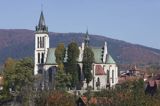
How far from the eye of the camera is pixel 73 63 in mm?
89438

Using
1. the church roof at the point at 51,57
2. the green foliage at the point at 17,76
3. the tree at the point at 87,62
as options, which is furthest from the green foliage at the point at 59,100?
the church roof at the point at 51,57

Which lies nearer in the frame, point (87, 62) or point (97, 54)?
point (87, 62)

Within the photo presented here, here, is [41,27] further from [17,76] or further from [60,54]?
[17,76]

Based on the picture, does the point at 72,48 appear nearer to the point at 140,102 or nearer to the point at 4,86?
the point at 4,86

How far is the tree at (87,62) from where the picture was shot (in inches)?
3574

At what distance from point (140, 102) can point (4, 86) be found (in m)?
35.5

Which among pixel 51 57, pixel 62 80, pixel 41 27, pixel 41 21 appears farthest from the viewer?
pixel 41 21

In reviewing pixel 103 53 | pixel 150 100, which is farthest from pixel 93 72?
pixel 150 100

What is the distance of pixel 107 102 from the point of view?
199 feet

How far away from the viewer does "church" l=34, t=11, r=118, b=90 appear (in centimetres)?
9300

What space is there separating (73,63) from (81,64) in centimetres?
268

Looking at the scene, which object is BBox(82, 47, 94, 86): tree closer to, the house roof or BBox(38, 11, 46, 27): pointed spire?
the house roof

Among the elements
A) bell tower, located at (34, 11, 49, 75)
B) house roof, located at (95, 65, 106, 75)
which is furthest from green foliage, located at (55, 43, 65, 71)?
house roof, located at (95, 65, 106, 75)

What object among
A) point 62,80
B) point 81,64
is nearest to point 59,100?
point 62,80
